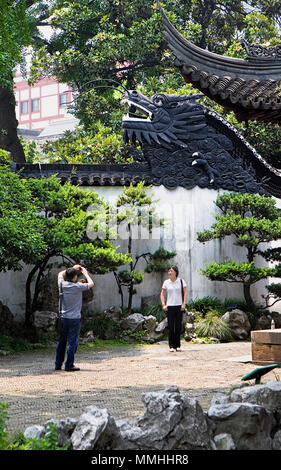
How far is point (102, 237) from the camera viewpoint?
14656mm

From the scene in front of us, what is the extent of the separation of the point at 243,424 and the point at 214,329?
10612 millimetres

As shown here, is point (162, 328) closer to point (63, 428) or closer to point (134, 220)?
point (134, 220)

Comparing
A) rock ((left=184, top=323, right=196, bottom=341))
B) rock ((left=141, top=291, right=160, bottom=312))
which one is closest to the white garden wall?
rock ((left=141, top=291, right=160, bottom=312))

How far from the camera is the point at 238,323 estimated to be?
50.7 ft

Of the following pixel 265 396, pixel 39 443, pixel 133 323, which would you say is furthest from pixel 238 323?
pixel 39 443

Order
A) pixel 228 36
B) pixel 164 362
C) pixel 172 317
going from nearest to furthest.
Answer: pixel 164 362
pixel 172 317
pixel 228 36

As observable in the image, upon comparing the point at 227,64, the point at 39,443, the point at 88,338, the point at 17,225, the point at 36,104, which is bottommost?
the point at 39,443

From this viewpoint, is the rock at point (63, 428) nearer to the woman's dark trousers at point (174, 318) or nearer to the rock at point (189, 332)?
the woman's dark trousers at point (174, 318)

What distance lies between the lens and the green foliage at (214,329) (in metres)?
15.1

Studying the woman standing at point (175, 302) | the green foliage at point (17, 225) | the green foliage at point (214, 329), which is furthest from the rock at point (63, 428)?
the green foliage at point (214, 329)

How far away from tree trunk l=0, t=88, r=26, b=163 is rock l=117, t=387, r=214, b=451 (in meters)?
18.6

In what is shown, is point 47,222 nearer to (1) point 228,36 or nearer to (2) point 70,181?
(2) point 70,181
